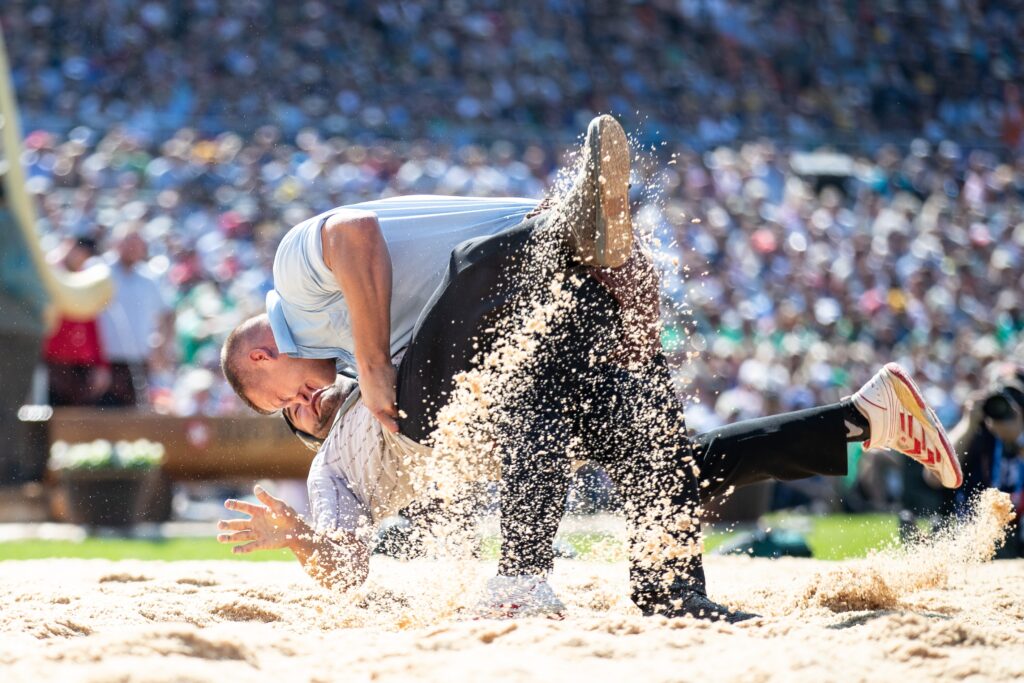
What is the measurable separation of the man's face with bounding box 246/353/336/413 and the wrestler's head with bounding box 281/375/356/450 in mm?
86

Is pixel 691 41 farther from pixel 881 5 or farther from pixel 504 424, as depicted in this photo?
pixel 504 424

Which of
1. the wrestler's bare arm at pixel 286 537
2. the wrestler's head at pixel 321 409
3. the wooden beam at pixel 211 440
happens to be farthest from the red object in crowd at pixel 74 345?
the wrestler's bare arm at pixel 286 537

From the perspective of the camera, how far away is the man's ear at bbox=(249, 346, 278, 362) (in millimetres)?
3682

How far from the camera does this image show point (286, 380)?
374 centimetres

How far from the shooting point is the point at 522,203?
3727mm

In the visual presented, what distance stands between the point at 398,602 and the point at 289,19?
1364 cm

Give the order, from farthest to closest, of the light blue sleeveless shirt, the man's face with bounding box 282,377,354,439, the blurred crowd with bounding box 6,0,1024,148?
the blurred crowd with bounding box 6,0,1024,148 < the man's face with bounding box 282,377,354,439 < the light blue sleeveless shirt

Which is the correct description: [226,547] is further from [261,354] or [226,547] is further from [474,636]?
[474,636]

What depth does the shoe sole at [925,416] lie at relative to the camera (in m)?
3.69

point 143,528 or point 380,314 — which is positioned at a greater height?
point 380,314

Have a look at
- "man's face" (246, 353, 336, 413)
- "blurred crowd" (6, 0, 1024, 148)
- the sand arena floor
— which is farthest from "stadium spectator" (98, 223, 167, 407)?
"man's face" (246, 353, 336, 413)

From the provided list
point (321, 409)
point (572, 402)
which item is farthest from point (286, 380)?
point (572, 402)

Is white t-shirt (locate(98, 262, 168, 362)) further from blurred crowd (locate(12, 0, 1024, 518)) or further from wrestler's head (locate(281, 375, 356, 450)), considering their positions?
wrestler's head (locate(281, 375, 356, 450))

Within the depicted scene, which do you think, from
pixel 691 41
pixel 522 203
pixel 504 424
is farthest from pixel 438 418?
pixel 691 41
